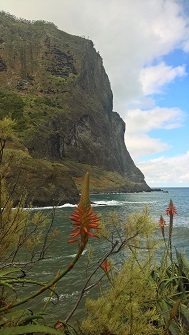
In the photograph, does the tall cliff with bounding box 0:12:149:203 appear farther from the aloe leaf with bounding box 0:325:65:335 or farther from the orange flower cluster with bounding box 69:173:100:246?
the orange flower cluster with bounding box 69:173:100:246

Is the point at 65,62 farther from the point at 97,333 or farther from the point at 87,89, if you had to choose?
the point at 97,333

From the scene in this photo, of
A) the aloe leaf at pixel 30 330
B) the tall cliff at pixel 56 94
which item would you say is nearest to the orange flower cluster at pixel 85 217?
the aloe leaf at pixel 30 330

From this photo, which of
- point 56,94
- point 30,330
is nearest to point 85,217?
point 30,330

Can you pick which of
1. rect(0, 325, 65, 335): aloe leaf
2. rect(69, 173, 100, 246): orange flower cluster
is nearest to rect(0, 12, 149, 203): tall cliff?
rect(0, 325, 65, 335): aloe leaf

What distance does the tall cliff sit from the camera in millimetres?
82450

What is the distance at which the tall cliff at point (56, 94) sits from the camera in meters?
82.5

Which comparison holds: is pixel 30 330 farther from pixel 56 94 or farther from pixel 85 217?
pixel 56 94

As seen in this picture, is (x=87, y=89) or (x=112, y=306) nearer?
(x=112, y=306)

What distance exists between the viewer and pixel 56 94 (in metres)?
100

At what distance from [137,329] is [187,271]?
10.8 feet

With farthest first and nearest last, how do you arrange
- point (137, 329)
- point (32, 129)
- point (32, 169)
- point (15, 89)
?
point (15, 89) < point (32, 129) < point (32, 169) < point (137, 329)

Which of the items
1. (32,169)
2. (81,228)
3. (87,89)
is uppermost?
(87,89)

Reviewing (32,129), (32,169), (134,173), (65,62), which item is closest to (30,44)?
(65,62)

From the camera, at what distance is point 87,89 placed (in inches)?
4579
